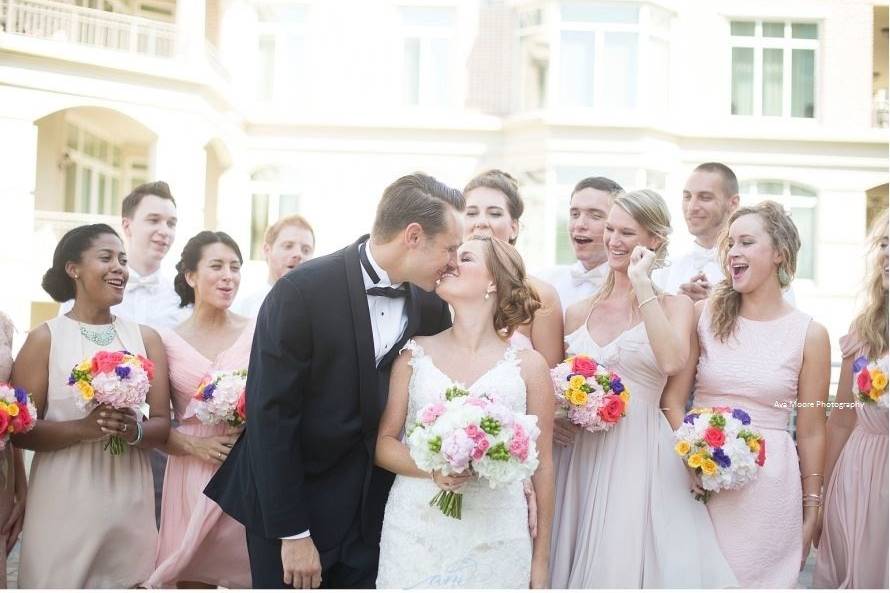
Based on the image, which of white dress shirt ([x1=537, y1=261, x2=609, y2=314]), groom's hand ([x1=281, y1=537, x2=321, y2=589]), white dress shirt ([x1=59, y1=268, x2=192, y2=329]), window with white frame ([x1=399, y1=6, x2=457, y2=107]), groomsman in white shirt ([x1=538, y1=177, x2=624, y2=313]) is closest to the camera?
groom's hand ([x1=281, y1=537, x2=321, y2=589])

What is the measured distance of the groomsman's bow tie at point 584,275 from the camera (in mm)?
5172

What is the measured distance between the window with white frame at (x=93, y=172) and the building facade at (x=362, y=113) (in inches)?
0.9

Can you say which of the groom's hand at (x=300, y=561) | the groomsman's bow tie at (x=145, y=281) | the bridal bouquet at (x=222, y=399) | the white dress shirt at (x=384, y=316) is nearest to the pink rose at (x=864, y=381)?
the white dress shirt at (x=384, y=316)

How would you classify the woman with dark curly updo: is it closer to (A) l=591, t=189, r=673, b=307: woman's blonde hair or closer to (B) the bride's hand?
(B) the bride's hand

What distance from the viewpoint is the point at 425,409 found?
331cm

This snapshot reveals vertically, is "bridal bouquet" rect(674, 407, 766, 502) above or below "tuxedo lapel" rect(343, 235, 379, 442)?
below

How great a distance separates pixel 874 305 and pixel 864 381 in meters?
0.42

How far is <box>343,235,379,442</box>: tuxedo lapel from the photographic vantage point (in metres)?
3.43

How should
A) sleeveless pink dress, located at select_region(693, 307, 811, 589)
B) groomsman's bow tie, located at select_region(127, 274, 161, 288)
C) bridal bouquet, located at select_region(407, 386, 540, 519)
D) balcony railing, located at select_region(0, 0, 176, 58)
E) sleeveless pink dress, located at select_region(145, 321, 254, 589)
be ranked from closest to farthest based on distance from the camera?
bridal bouquet, located at select_region(407, 386, 540, 519) < sleeveless pink dress, located at select_region(693, 307, 811, 589) < sleeveless pink dress, located at select_region(145, 321, 254, 589) < groomsman's bow tie, located at select_region(127, 274, 161, 288) < balcony railing, located at select_region(0, 0, 176, 58)

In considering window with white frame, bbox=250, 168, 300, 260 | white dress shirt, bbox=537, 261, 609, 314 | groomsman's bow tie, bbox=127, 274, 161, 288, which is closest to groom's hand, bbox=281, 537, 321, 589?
white dress shirt, bbox=537, 261, 609, 314

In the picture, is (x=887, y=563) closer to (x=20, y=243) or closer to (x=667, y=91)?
(x=20, y=243)

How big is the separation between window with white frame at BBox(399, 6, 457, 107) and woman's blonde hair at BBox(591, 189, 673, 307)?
468cm

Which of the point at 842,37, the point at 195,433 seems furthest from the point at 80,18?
the point at 842,37

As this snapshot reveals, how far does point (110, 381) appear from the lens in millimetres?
4086
